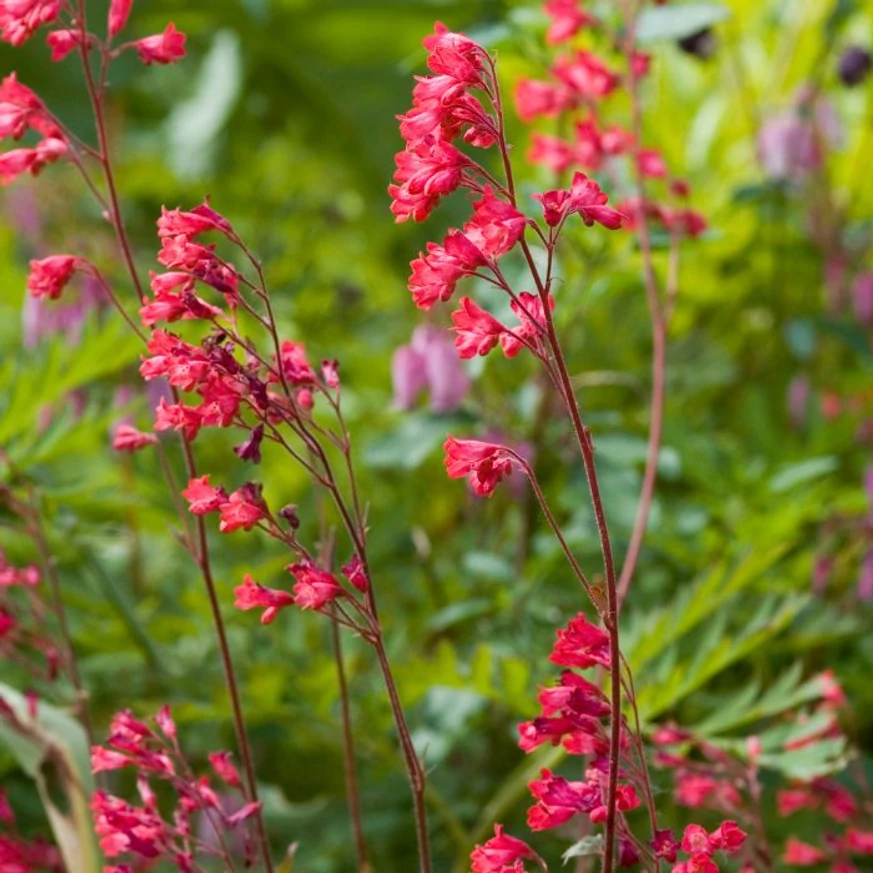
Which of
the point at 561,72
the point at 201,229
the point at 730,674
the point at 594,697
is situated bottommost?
the point at 730,674

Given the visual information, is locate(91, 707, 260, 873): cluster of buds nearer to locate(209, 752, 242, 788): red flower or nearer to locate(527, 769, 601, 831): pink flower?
locate(209, 752, 242, 788): red flower

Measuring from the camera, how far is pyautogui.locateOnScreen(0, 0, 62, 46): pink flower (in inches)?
29.5

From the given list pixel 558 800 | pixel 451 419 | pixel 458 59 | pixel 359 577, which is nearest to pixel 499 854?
pixel 558 800

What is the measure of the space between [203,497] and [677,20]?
936mm

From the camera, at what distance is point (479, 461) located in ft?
2.16

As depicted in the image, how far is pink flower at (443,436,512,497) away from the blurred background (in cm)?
48

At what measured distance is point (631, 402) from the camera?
1.97 metres

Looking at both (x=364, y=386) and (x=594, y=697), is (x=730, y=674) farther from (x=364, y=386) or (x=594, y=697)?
(x=594, y=697)

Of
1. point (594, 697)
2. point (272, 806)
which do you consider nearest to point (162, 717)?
point (594, 697)

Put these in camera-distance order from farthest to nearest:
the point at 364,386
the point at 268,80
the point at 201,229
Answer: the point at 268,80
the point at 364,386
the point at 201,229

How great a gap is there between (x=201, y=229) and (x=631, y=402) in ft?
4.41

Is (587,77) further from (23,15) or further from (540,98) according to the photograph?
(23,15)

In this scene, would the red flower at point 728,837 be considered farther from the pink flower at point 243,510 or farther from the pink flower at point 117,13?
the pink flower at point 117,13

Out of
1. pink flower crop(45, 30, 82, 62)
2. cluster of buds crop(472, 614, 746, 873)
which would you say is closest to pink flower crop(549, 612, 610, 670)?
cluster of buds crop(472, 614, 746, 873)
